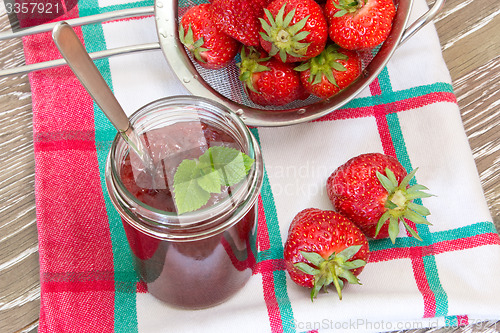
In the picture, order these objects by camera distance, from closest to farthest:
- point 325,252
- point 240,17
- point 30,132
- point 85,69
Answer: point 85,69 < point 325,252 < point 240,17 < point 30,132

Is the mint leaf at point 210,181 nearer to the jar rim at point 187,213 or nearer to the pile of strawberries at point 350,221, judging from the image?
the jar rim at point 187,213

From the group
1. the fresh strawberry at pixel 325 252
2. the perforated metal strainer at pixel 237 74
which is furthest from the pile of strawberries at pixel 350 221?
the perforated metal strainer at pixel 237 74

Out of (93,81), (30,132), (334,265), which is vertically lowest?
(334,265)

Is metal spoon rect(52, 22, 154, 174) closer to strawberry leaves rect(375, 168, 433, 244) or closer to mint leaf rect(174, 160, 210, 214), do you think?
mint leaf rect(174, 160, 210, 214)

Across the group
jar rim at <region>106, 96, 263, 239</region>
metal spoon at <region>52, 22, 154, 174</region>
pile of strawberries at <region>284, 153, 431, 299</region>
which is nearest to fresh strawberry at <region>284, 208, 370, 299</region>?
pile of strawberries at <region>284, 153, 431, 299</region>

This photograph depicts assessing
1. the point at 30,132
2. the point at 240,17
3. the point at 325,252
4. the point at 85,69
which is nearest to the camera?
the point at 85,69

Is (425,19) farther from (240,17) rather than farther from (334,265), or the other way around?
(334,265)

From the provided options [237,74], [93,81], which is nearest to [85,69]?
[93,81]
